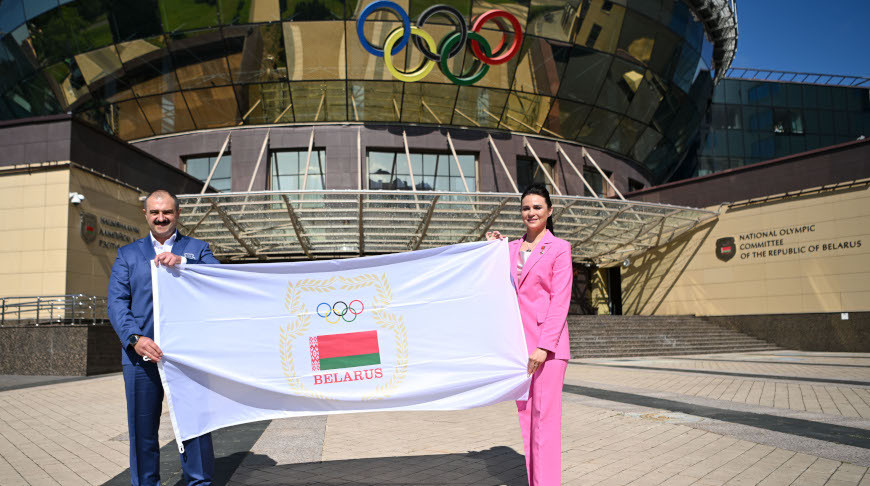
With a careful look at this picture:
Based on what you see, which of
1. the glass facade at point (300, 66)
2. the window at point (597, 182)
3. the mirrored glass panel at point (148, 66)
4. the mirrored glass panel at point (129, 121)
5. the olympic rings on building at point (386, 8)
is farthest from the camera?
the window at point (597, 182)

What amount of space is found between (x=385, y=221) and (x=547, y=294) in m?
22.4

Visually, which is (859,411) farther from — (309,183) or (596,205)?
(309,183)

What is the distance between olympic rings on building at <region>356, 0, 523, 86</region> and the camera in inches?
1035

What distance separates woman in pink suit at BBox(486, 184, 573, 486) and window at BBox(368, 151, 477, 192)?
25775mm

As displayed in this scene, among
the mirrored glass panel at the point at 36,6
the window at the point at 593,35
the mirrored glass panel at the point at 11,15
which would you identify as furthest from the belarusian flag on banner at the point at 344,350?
the mirrored glass panel at the point at 11,15

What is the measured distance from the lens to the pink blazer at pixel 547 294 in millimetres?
4379

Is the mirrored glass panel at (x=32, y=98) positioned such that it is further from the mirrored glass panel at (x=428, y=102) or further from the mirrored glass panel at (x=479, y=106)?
the mirrored glass panel at (x=479, y=106)

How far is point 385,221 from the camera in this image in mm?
26797

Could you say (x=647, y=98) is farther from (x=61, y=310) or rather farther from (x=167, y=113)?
(x=61, y=310)

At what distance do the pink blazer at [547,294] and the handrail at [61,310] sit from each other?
48.4 ft

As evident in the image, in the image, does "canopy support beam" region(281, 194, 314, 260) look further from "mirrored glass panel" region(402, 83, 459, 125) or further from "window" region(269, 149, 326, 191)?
"mirrored glass panel" region(402, 83, 459, 125)

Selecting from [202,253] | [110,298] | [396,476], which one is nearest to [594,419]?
[396,476]

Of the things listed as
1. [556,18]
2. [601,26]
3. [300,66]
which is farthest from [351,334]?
[601,26]

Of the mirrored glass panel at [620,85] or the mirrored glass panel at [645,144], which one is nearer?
the mirrored glass panel at [620,85]
